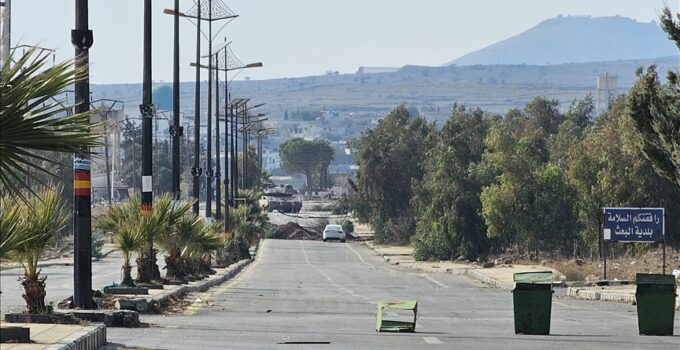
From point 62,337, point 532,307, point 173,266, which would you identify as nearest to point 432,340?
point 532,307

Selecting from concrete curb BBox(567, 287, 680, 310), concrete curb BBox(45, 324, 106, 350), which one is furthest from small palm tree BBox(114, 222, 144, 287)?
concrete curb BBox(567, 287, 680, 310)

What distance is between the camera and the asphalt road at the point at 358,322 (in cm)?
2002

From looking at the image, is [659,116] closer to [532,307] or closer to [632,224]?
[632,224]

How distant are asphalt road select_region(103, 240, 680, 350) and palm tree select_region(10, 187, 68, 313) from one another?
4.04 ft

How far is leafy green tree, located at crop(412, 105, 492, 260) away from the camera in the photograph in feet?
263

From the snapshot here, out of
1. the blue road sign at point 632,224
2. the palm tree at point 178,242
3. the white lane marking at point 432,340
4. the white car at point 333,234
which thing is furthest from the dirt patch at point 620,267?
the white car at point 333,234

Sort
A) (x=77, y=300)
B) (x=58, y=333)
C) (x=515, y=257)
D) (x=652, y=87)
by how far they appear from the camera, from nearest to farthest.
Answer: (x=58, y=333) → (x=77, y=300) → (x=652, y=87) → (x=515, y=257)

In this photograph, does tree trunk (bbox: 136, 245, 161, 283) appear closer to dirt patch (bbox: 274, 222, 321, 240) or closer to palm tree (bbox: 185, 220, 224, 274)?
palm tree (bbox: 185, 220, 224, 274)

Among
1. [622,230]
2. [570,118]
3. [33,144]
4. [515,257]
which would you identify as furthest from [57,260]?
[33,144]

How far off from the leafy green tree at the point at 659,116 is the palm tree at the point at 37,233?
821 inches

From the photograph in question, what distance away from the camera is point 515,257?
72688 millimetres

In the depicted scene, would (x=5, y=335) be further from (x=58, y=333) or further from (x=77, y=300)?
(x=77, y=300)

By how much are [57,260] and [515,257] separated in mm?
22715

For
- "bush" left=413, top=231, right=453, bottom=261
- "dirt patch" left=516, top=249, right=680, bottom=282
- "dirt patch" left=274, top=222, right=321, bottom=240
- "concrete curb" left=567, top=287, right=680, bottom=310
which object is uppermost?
"concrete curb" left=567, top=287, right=680, bottom=310
